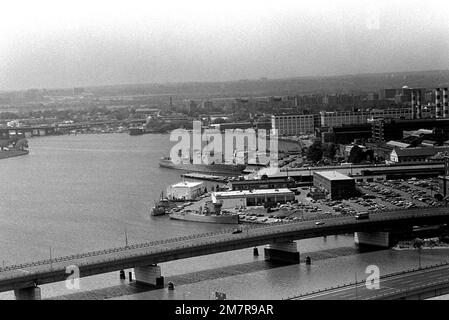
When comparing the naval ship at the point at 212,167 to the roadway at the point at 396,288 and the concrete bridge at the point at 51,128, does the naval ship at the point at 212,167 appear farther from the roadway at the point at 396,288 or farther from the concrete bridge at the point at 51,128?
the concrete bridge at the point at 51,128

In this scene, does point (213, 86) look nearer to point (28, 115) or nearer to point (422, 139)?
point (28, 115)

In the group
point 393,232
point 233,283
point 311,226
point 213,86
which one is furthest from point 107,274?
point 213,86

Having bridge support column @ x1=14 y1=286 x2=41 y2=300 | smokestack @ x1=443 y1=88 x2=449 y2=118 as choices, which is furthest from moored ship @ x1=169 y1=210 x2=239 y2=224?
smokestack @ x1=443 y1=88 x2=449 y2=118

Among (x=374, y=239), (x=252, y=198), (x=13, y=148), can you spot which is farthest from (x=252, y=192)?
(x=13, y=148)

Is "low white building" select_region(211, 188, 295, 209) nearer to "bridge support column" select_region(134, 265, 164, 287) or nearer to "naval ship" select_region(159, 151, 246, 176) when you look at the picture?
"bridge support column" select_region(134, 265, 164, 287)

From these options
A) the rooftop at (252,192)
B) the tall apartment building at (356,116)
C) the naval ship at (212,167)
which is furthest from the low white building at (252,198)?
the tall apartment building at (356,116)

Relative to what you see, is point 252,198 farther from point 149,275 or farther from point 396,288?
point 396,288
